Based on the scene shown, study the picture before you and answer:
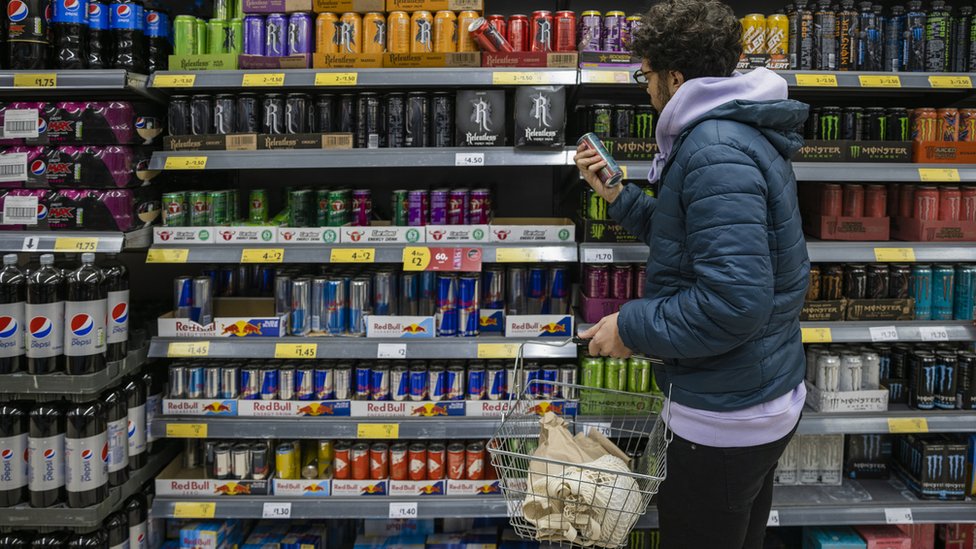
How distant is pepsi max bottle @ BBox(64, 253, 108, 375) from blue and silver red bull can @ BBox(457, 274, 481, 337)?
47.5 inches

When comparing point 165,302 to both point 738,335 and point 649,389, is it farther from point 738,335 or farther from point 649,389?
point 738,335

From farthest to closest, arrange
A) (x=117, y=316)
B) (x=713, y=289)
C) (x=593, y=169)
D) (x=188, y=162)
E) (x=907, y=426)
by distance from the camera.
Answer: (x=907, y=426), (x=188, y=162), (x=117, y=316), (x=593, y=169), (x=713, y=289)

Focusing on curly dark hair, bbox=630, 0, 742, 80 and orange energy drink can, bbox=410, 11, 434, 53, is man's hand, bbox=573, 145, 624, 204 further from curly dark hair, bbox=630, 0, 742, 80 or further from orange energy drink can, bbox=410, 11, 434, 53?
orange energy drink can, bbox=410, 11, 434, 53

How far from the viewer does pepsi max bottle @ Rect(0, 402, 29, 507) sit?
2.51 metres

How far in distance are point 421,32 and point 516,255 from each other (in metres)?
0.87

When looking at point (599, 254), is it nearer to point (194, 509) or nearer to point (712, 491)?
point (712, 491)

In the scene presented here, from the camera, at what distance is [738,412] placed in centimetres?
173

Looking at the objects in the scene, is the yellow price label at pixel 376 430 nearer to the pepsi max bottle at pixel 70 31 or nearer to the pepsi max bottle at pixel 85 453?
the pepsi max bottle at pixel 85 453

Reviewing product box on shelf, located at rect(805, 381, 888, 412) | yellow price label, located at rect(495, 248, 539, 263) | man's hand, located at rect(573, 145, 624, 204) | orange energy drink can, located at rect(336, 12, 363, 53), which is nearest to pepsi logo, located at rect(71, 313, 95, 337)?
orange energy drink can, located at rect(336, 12, 363, 53)

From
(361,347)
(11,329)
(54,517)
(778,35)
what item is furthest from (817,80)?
(54,517)

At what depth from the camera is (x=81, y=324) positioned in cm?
248

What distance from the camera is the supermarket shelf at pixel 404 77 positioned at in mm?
2613

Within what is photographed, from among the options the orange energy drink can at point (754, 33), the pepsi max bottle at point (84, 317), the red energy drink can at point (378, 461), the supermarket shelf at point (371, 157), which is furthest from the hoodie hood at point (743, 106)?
the pepsi max bottle at point (84, 317)

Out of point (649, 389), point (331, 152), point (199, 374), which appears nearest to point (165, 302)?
point (199, 374)
